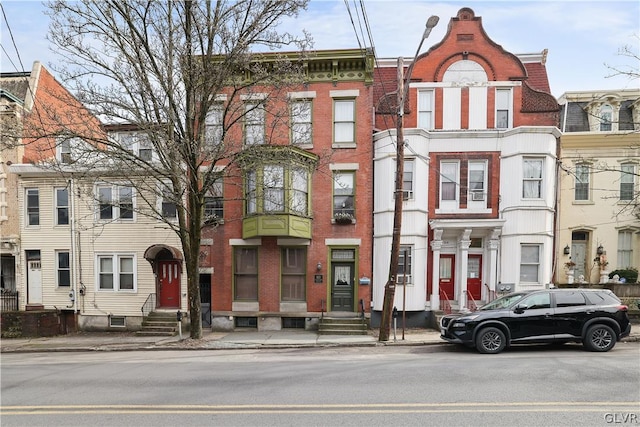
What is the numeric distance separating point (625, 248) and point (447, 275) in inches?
347

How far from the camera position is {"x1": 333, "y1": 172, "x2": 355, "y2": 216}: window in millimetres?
14344

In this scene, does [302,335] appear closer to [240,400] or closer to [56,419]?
[240,400]

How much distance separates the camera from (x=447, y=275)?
1471cm

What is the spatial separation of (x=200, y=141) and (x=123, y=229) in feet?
21.8

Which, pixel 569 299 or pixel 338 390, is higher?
pixel 569 299

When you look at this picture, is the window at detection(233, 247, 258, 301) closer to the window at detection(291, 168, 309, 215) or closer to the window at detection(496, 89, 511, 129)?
the window at detection(291, 168, 309, 215)

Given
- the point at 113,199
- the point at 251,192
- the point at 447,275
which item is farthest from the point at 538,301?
the point at 113,199

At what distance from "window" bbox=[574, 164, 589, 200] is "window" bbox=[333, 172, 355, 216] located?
34.6 ft

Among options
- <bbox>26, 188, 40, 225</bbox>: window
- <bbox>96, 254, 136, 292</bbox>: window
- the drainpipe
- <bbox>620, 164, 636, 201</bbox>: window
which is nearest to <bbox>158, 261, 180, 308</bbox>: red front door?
<bbox>96, 254, 136, 292</bbox>: window

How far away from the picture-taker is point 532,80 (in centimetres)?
1548

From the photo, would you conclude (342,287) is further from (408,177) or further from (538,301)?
(538,301)

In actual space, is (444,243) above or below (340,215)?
below

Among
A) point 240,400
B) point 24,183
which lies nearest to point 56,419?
point 240,400

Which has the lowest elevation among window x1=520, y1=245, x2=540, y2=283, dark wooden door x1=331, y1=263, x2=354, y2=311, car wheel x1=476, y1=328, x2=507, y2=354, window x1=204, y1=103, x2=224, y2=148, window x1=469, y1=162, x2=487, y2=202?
car wheel x1=476, y1=328, x2=507, y2=354
